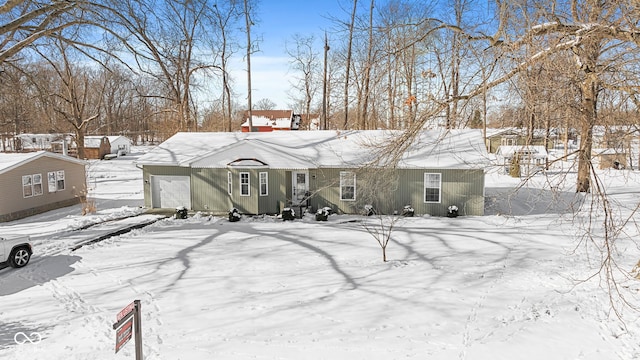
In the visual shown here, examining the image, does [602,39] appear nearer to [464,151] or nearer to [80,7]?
[464,151]

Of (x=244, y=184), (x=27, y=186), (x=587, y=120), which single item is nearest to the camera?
(x=587, y=120)

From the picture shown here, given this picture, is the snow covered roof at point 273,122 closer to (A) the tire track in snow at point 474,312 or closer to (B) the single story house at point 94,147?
(B) the single story house at point 94,147

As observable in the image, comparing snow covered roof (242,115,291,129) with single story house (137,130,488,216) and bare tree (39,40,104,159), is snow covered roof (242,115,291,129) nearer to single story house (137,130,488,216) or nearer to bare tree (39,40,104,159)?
bare tree (39,40,104,159)

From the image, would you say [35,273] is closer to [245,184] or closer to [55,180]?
[245,184]

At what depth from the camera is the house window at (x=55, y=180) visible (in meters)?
21.0

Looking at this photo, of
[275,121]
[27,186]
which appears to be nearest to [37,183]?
[27,186]

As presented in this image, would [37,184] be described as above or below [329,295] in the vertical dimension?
above

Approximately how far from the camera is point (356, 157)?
18438 mm

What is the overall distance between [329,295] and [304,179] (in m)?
9.83

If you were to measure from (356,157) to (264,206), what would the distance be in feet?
15.6

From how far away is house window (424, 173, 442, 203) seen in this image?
17.6 metres
